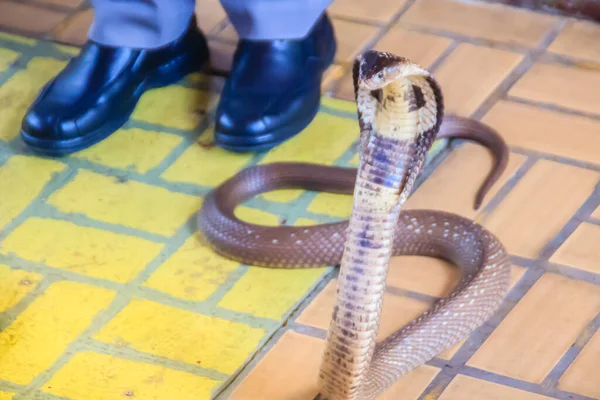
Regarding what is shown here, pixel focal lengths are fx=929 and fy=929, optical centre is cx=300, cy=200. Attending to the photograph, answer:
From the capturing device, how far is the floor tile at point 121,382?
1.49m

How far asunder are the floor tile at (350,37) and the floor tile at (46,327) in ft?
3.22

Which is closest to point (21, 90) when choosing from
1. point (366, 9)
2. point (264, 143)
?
point (264, 143)

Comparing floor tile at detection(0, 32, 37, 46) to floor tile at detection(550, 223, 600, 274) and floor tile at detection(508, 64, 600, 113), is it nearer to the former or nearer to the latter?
floor tile at detection(508, 64, 600, 113)

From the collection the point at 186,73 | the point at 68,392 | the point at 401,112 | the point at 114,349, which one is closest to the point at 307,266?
the point at 114,349

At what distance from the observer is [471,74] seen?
2.27m

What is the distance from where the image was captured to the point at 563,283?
170 centimetres

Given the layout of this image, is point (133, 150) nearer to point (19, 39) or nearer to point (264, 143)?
point (264, 143)

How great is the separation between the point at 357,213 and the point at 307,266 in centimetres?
57

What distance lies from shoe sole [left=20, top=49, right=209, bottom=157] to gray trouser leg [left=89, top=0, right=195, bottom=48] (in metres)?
0.12

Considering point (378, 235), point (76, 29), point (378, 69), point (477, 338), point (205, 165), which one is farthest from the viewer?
point (76, 29)

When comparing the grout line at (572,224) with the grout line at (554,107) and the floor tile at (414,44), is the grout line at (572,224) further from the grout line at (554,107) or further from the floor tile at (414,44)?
the floor tile at (414,44)

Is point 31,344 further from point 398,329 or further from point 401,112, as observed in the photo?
point 401,112

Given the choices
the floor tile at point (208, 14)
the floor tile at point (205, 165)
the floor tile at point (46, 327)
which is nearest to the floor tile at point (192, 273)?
the floor tile at point (46, 327)

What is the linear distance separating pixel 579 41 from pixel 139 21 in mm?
1120
